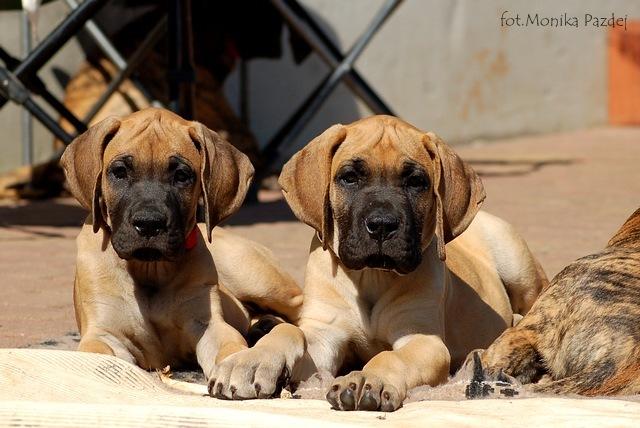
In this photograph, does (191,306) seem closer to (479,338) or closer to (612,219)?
(479,338)

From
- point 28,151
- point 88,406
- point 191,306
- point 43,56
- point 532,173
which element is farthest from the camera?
point 532,173

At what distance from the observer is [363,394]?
4488 mm

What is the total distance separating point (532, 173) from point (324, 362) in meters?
8.68

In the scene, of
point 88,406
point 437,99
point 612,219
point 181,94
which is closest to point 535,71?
point 437,99

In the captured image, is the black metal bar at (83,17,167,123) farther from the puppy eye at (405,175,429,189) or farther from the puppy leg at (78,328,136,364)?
the puppy eye at (405,175,429,189)

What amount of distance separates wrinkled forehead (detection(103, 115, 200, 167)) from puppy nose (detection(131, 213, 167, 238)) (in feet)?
0.87

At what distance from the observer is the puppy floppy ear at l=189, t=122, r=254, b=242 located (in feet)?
17.7

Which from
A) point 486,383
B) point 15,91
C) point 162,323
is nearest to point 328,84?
point 15,91

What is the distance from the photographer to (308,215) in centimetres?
527

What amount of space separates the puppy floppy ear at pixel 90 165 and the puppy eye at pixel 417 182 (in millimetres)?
1246

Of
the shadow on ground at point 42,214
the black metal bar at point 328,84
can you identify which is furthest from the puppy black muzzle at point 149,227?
the black metal bar at point 328,84

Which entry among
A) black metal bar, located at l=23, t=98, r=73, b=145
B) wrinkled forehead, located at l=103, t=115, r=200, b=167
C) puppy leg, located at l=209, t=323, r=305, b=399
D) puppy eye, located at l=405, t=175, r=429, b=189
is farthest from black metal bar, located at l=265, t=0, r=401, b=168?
puppy leg, located at l=209, t=323, r=305, b=399

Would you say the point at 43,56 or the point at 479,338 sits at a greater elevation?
the point at 43,56

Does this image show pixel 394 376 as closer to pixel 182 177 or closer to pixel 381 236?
pixel 381 236
